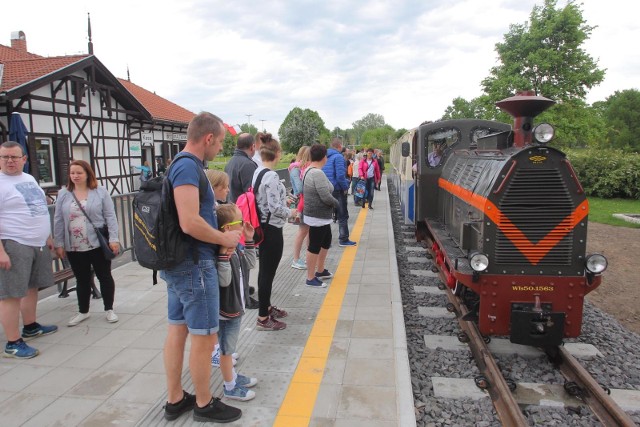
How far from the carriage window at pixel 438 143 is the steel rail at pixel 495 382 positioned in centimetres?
455

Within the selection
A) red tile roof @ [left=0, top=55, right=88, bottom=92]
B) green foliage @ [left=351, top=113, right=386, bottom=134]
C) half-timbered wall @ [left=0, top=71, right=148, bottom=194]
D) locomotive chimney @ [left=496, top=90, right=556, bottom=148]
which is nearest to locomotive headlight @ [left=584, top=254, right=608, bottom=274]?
locomotive chimney @ [left=496, top=90, right=556, bottom=148]

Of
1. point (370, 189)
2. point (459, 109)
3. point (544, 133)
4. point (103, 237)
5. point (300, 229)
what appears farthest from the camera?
point (459, 109)

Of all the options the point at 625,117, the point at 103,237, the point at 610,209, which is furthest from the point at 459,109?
the point at 103,237

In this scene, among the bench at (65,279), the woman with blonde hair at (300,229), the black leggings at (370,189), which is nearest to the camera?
the bench at (65,279)

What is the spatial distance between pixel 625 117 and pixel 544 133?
3387 inches

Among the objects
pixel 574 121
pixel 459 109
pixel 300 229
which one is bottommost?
pixel 300 229

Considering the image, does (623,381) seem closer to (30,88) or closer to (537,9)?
(30,88)

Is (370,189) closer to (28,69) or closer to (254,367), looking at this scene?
(28,69)

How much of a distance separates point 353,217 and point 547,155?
9186 millimetres

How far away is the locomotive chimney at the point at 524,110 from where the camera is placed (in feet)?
16.3

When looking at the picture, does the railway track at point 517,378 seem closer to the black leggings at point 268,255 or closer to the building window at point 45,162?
the black leggings at point 268,255

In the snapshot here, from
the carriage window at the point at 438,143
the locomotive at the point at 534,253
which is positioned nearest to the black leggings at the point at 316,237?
the locomotive at the point at 534,253

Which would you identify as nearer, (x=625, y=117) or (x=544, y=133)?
(x=544, y=133)

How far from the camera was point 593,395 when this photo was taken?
389 cm
